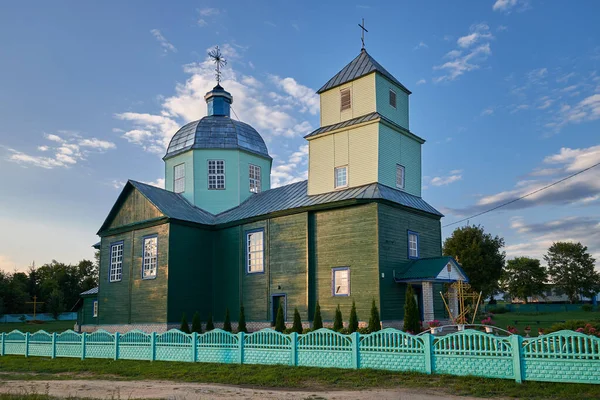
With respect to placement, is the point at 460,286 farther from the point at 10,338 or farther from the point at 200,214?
the point at 10,338

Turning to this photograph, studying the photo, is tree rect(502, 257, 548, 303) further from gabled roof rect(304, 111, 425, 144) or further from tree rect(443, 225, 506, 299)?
gabled roof rect(304, 111, 425, 144)

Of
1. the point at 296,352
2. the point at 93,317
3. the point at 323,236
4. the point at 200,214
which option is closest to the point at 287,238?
the point at 323,236

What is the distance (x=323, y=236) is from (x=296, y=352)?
8.32 meters

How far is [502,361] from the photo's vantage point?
1082cm

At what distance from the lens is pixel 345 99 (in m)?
23.5

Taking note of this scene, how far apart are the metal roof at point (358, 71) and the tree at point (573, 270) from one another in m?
67.6

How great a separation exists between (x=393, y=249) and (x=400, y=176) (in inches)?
153

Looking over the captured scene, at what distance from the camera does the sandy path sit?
10.2 meters

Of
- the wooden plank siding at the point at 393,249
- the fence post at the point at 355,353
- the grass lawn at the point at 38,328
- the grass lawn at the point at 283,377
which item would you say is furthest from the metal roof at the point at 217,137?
the grass lawn at the point at 38,328

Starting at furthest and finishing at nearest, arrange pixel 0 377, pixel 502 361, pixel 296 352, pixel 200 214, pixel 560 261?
pixel 560 261
pixel 200 214
pixel 0 377
pixel 296 352
pixel 502 361

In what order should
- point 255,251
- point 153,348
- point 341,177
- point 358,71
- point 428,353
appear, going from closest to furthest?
point 428,353 < point 153,348 < point 341,177 < point 358,71 < point 255,251

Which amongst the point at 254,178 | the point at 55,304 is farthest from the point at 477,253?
the point at 55,304

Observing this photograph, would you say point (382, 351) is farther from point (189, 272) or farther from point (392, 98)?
point (189, 272)

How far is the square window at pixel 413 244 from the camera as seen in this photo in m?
21.8
